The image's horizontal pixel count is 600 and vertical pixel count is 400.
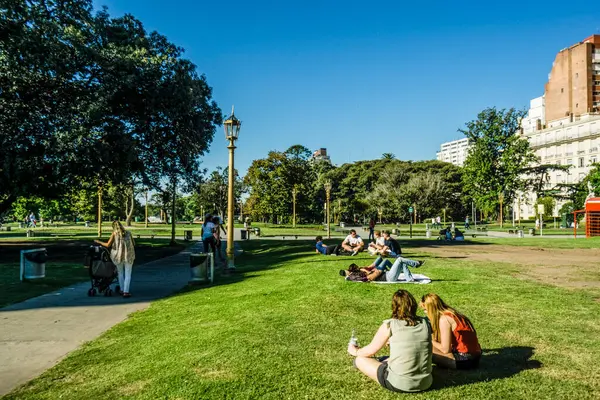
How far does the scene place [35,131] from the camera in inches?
747

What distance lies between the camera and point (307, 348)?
5.89m

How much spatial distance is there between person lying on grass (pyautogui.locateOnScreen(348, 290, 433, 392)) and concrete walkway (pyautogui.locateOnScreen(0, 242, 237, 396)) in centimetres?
428

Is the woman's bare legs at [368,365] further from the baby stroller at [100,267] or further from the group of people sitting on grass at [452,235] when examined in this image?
the group of people sitting on grass at [452,235]

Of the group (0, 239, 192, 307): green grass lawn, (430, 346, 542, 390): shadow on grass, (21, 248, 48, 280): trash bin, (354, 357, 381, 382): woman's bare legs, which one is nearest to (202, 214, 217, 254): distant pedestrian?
(0, 239, 192, 307): green grass lawn

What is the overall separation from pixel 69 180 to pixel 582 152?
8725cm

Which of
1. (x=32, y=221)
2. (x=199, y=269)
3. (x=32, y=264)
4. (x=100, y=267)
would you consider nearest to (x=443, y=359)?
(x=100, y=267)

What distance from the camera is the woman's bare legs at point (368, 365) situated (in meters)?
4.84

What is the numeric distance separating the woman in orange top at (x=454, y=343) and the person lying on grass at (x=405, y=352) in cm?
59

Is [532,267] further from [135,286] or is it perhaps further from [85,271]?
[85,271]

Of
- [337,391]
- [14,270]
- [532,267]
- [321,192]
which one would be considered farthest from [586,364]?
[321,192]

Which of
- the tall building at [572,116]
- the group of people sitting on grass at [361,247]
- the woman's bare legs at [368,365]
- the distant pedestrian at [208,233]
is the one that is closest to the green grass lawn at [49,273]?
the distant pedestrian at [208,233]

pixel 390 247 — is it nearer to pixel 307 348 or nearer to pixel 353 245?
pixel 353 245

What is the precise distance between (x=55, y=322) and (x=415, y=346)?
22.5ft

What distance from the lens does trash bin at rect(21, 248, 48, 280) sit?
12.9 m
